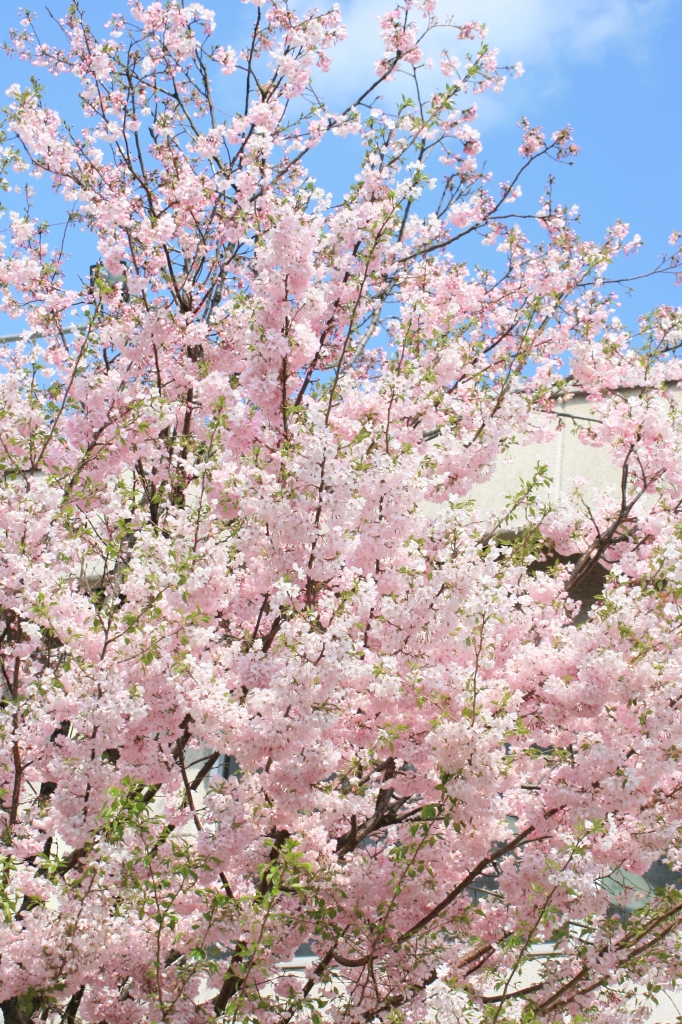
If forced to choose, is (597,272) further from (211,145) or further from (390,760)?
(390,760)

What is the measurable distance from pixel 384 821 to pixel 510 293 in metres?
5.25

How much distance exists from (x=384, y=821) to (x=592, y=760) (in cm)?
150

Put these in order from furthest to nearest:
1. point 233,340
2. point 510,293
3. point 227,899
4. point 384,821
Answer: point 510,293, point 233,340, point 384,821, point 227,899

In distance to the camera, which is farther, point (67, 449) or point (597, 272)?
point (597, 272)

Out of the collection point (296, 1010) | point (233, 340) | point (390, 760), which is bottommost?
point (296, 1010)

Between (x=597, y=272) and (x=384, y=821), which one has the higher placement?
(x=597, y=272)

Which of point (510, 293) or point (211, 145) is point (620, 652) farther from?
point (211, 145)

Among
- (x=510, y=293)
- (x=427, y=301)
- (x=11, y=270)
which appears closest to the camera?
(x=427, y=301)

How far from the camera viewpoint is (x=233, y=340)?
6.39 meters

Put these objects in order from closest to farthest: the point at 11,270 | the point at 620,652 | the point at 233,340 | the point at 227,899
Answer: the point at 227,899, the point at 620,652, the point at 233,340, the point at 11,270

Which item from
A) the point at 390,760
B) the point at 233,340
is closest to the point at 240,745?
the point at 390,760

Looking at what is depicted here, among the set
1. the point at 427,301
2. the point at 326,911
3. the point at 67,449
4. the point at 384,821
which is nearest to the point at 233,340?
the point at 67,449

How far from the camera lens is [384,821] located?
561cm

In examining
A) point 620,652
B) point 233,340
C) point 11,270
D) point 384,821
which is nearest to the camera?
point 620,652
